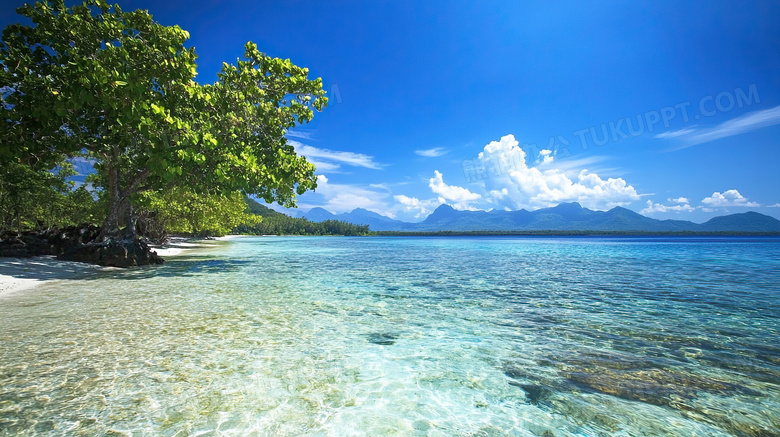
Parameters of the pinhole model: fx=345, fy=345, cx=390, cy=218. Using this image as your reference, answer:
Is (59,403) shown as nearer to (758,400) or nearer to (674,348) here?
(758,400)

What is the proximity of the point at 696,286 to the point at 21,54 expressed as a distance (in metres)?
33.1

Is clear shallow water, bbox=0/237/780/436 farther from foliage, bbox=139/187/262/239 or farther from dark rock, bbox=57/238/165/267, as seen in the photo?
foliage, bbox=139/187/262/239

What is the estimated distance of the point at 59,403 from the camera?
14.5ft

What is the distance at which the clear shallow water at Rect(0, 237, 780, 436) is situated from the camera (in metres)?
4.19

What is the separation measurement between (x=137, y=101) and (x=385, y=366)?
14.2m

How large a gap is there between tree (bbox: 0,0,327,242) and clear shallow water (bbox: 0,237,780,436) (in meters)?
7.50

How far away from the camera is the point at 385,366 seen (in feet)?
19.9

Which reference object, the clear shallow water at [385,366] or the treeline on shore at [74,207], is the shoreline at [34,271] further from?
the treeline on shore at [74,207]

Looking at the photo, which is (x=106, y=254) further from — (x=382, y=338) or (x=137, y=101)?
(x=382, y=338)

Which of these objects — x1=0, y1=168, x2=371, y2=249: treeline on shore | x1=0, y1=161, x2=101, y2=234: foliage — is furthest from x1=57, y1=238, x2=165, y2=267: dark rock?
x1=0, y1=161, x2=101, y2=234: foliage

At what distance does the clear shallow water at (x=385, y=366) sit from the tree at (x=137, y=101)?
24.6 feet

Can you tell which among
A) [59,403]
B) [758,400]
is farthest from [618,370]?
[59,403]

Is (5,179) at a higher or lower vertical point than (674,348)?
higher

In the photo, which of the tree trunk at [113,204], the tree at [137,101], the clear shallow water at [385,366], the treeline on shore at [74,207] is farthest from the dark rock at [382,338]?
the tree trunk at [113,204]
